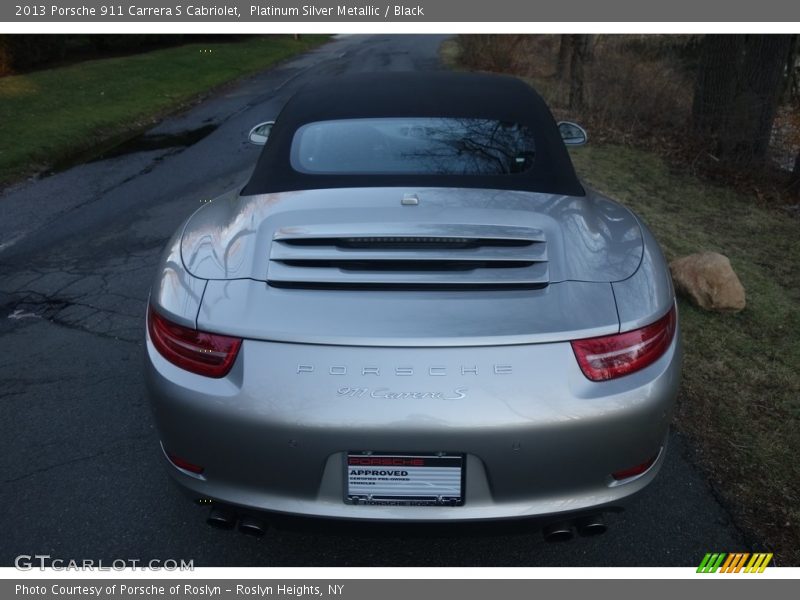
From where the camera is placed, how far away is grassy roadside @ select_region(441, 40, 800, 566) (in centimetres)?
300

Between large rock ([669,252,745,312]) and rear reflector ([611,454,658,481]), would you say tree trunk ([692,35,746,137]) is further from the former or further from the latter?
rear reflector ([611,454,658,481])

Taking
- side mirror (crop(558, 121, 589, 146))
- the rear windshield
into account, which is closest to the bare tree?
side mirror (crop(558, 121, 589, 146))

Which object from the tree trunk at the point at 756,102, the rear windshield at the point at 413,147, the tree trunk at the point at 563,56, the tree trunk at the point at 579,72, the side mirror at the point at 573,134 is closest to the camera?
the rear windshield at the point at 413,147

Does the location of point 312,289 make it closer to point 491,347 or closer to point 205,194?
point 491,347

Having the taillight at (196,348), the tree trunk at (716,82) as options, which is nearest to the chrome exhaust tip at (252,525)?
the taillight at (196,348)

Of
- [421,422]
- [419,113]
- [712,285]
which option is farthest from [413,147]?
[712,285]

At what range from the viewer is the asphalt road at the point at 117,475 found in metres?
2.69

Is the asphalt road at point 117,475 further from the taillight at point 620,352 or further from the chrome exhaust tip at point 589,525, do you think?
the taillight at point 620,352

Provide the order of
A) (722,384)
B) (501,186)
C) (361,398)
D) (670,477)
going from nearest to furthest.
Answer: (361,398) < (501,186) < (670,477) < (722,384)

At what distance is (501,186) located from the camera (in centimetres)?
295

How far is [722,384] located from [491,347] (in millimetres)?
2429

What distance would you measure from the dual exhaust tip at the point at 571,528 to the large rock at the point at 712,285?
9.77ft

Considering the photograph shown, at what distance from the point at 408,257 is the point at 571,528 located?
107cm

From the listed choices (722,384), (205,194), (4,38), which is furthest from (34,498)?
(4,38)
